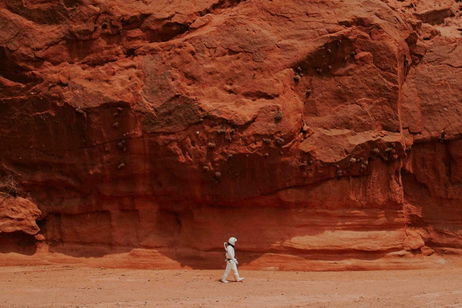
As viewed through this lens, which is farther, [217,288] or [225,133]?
[225,133]

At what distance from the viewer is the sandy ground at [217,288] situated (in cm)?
927

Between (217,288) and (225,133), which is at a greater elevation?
(225,133)

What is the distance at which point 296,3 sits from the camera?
1322 cm

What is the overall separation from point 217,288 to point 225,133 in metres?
3.01

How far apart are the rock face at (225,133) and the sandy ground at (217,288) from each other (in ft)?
2.34

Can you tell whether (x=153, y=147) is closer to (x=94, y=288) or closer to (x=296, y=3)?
(x=94, y=288)

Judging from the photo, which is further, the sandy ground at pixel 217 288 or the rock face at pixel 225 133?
→ the rock face at pixel 225 133

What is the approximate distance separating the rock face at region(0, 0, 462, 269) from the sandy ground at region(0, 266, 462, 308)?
2.34 ft

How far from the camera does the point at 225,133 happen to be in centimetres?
1234

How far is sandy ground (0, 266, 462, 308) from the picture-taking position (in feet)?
30.4

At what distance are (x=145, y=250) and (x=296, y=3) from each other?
17.7 feet

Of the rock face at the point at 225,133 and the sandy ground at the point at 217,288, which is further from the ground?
the rock face at the point at 225,133

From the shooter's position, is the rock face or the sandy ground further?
the rock face

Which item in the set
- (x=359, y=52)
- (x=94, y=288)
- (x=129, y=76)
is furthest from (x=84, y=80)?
(x=359, y=52)
